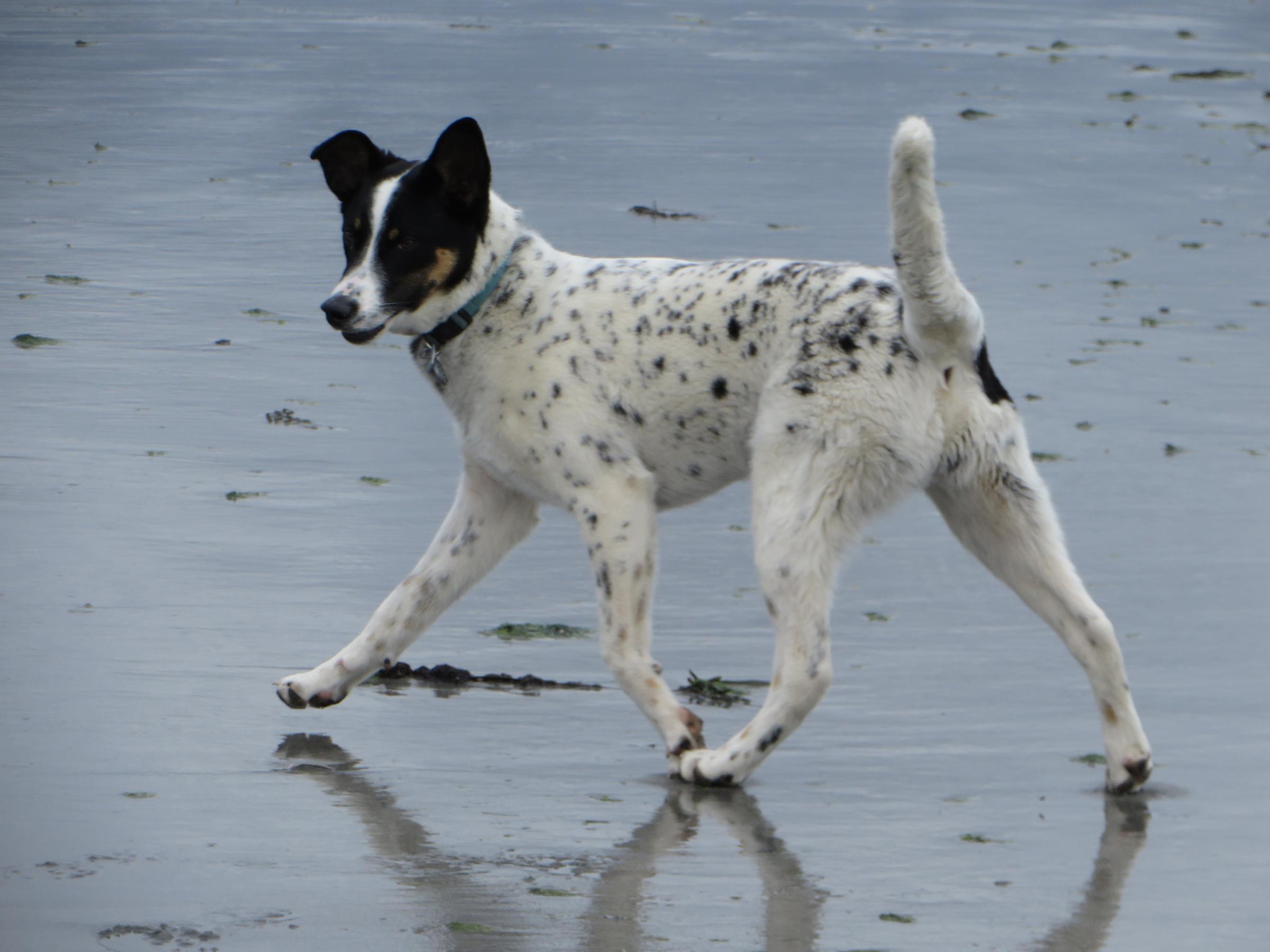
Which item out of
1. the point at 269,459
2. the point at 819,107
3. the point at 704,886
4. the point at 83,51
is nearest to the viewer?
the point at 704,886

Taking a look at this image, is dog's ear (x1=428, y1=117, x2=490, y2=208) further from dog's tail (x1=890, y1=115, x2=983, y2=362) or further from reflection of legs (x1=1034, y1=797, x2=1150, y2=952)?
reflection of legs (x1=1034, y1=797, x2=1150, y2=952)

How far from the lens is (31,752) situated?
4.37 metres

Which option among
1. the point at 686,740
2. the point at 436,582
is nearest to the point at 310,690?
the point at 436,582

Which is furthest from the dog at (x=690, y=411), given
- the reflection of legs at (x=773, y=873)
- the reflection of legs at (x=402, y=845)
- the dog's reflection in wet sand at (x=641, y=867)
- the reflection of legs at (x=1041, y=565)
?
the reflection of legs at (x=402, y=845)

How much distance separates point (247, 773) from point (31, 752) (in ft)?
1.47

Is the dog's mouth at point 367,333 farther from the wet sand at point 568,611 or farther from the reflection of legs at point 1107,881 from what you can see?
the reflection of legs at point 1107,881

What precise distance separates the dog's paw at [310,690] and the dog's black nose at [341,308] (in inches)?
33.0

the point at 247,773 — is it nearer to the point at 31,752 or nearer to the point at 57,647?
the point at 31,752

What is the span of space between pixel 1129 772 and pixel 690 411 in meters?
1.30

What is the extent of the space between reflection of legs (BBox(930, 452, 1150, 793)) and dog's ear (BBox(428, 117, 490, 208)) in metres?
1.37

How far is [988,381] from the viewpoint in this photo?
4.65m

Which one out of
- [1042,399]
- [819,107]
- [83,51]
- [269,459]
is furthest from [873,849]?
[83,51]

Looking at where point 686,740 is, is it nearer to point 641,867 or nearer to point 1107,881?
point 641,867

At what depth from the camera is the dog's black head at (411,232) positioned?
16.7 ft
